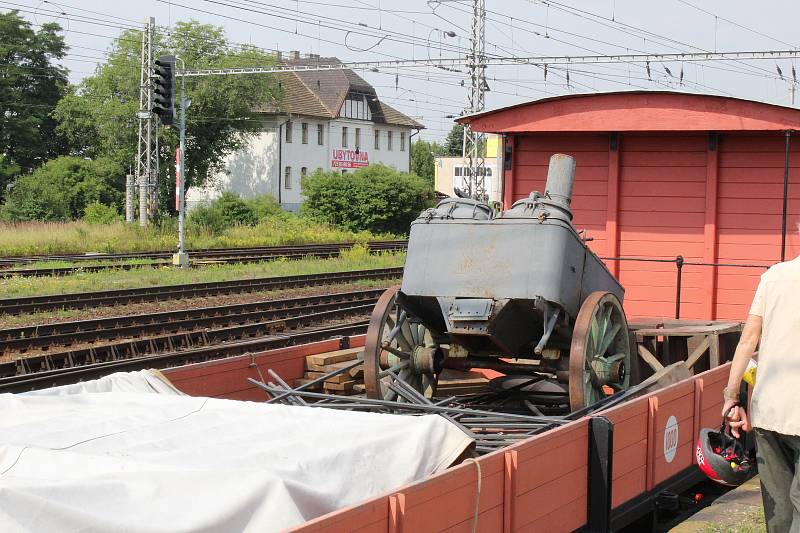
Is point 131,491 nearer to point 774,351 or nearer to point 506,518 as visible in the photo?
point 506,518

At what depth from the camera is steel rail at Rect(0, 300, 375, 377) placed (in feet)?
43.9

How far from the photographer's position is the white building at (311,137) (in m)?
71.6

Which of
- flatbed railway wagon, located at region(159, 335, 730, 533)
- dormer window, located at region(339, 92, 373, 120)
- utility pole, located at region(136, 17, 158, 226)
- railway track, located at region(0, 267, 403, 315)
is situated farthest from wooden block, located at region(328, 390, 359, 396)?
dormer window, located at region(339, 92, 373, 120)

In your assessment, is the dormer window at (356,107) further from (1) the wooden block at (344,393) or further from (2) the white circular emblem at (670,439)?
(2) the white circular emblem at (670,439)

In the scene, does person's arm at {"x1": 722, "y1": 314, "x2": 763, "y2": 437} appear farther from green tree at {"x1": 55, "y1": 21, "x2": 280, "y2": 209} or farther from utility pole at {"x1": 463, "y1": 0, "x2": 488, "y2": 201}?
green tree at {"x1": 55, "y1": 21, "x2": 280, "y2": 209}

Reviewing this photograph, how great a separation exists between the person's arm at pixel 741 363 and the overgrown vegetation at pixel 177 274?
61.6 feet

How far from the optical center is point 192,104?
59.6m

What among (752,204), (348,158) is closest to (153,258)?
(752,204)

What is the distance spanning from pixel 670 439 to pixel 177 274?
69.6 ft

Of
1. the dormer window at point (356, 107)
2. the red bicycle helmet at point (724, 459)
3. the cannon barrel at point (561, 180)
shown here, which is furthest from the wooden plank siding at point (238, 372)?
the dormer window at point (356, 107)

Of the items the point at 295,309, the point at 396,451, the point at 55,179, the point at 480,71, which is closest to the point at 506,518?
the point at 396,451

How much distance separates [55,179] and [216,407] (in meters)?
54.2

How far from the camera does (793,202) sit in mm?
10516

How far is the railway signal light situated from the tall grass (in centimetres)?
945
